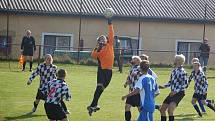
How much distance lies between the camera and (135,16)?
3881 cm

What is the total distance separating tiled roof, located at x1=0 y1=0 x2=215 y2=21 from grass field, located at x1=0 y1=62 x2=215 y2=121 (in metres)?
12.0

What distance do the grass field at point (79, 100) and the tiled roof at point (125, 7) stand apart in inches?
471

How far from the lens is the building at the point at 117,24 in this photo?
121ft

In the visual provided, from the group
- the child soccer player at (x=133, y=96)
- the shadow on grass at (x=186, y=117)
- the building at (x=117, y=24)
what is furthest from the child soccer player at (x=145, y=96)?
the building at (x=117, y=24)

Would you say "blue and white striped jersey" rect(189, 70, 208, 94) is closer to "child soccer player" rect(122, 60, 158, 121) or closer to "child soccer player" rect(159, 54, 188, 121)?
"child soccer player" rect(159, 54, 188, 121)

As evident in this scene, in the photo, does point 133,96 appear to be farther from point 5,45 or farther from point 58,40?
point 58,40

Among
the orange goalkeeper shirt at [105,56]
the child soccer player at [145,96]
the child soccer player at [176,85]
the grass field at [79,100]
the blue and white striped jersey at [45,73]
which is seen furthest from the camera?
the grass field at [79,100]

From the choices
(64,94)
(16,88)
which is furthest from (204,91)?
(16,88)

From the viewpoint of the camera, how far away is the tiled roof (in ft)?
124

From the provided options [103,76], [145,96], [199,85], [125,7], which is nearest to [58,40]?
[125,7]

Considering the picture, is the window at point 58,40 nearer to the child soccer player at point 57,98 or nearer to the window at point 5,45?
the window at point 5,45

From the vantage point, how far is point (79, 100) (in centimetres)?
1802

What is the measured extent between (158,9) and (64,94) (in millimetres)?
29576

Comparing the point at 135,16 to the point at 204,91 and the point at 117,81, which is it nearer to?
the point at 117,81
